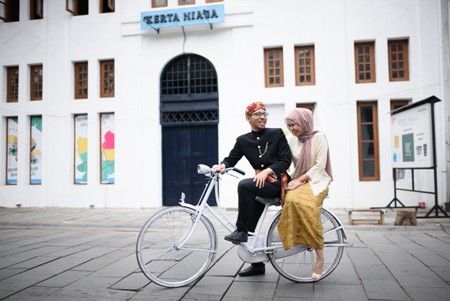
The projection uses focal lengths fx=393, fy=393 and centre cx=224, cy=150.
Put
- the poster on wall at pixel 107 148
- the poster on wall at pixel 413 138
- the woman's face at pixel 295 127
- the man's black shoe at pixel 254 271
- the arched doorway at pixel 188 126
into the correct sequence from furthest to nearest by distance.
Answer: the poster on wall at pixel 107 148 → the arched doorway at pixel 188 126 → the poster on wall at pixel 413 138 → the man's black shoe at pixel 254 271 → the woman's face at pixel 295 127

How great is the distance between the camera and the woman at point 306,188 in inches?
156

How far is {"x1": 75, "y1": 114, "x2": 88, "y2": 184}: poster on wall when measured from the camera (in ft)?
45.9

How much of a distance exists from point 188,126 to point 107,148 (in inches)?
120

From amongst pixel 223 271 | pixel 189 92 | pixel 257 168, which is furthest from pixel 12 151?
pixel 257 168

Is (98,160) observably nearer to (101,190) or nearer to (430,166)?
(101,190)

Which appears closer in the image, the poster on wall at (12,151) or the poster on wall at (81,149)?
the poster on wall at (81,149)

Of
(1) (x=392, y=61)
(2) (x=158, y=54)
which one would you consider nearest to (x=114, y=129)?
(2) (x=158, y=54)

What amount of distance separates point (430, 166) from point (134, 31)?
33.0ft

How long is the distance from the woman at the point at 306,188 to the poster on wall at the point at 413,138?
20.1ft

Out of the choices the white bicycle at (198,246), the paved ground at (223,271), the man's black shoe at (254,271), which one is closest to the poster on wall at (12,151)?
the paved ground at (223,271)

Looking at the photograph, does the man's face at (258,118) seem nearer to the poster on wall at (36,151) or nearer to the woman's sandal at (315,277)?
the woman's sandal at (315,277)

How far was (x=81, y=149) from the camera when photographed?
14.0 meters

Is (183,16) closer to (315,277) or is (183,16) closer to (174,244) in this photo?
(174,244)

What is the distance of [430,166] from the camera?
906 cm
